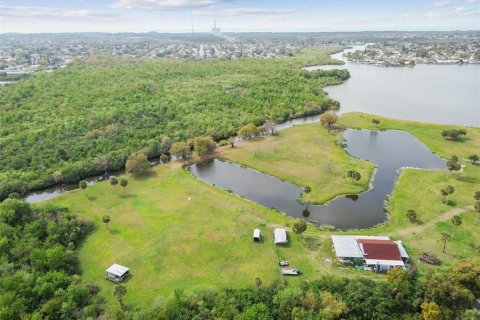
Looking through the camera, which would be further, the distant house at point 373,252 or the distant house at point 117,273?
the distant house at point 373,252

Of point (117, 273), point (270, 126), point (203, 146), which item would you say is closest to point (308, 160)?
point (270, 126)

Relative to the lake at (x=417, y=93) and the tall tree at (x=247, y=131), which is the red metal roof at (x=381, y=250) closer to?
the tall tree at (x=247, y=131)

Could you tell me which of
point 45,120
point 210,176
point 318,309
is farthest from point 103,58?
point 318,309

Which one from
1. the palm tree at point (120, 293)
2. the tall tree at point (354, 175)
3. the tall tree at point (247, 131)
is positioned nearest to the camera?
the palm tree at point (120, 293)

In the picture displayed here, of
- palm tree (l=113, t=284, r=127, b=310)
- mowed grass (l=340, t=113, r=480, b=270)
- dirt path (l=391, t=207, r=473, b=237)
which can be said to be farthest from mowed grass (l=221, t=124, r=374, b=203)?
palm tree (l=113, t=284, r=127, b=310)

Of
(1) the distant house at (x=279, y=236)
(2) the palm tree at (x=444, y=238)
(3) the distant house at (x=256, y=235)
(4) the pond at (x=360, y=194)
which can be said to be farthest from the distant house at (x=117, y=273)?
(2) the palm tree at (x=444, y=238)

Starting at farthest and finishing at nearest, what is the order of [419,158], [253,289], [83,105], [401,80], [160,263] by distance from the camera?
[401,80] → [83,105] → [419,158] → [160,263] → [253,289]

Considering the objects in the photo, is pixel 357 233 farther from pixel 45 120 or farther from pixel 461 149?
pixel 45 120
